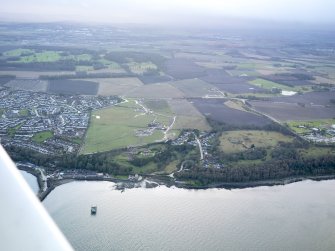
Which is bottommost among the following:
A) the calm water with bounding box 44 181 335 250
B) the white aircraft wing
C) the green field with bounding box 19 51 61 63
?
the calm water with bounding box 44 181 335 250

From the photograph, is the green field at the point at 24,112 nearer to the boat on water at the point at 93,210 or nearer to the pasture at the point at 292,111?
the boat on water at the point at 93,210

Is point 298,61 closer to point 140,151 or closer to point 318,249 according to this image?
point 140,151

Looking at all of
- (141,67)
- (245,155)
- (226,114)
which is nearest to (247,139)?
(245,155)

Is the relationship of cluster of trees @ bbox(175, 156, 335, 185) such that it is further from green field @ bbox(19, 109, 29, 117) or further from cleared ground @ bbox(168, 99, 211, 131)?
green field @ bbox(19, 109, 29, 117)

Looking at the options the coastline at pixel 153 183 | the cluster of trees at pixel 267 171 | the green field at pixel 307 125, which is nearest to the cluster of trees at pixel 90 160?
the coastline at pixel 153 183

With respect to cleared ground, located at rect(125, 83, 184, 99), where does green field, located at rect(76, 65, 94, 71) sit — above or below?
above

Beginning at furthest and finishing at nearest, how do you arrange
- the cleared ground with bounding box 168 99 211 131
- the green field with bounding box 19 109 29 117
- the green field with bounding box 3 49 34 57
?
the green field with bounding box 3 49 34 57 → the green field with bounding box 19 109 29 117 → the cleared ground with bounding box 168 99 211 131

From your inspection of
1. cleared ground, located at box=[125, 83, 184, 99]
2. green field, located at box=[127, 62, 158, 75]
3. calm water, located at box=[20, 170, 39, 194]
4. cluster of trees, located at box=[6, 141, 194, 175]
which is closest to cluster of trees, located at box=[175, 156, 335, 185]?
cluster of trees, located at box=[6, 141, 194, 175]

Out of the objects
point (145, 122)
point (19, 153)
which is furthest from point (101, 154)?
point (145, 122)
